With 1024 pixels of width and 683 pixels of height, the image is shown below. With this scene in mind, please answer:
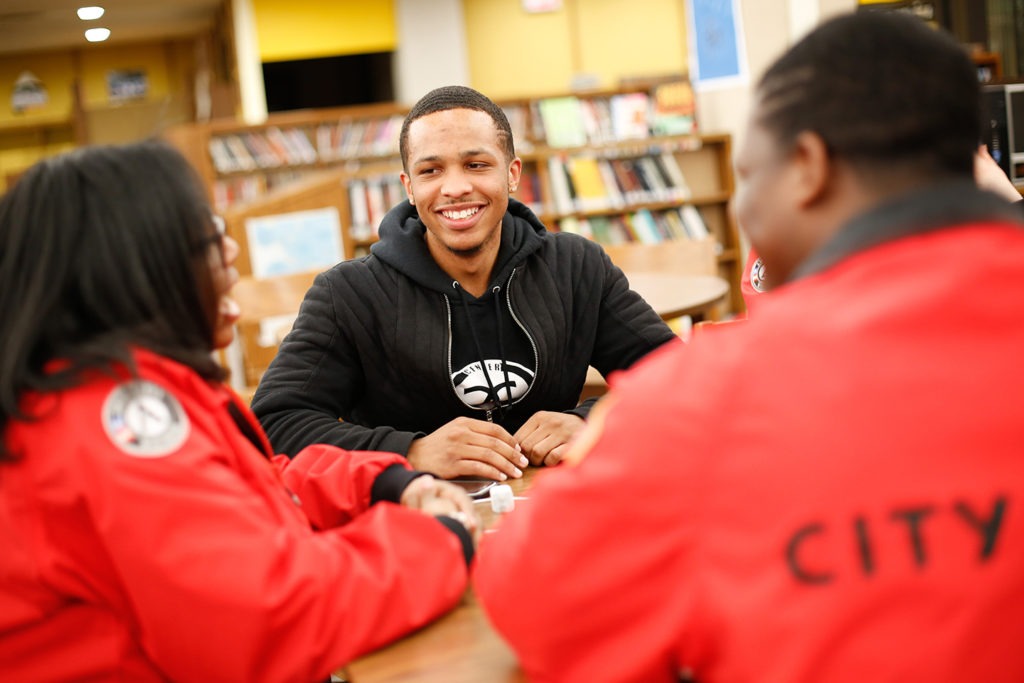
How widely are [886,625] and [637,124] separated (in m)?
7.38

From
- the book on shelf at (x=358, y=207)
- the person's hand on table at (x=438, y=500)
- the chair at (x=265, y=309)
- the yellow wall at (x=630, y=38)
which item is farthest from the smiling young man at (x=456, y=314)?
the yellow wall at (x=630, y=38)

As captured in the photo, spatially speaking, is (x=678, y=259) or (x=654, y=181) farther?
(x=654, y=181)

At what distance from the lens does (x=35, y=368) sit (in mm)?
1013

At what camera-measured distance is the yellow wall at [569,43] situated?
33.1 feet

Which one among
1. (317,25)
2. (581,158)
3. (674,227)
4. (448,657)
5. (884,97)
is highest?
(317,25)

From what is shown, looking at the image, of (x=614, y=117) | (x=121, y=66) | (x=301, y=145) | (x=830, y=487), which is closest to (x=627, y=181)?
(x=614, y=117)

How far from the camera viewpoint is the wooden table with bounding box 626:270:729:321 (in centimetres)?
312

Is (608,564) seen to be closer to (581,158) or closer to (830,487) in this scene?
(830,487)

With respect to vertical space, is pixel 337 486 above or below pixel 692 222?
below

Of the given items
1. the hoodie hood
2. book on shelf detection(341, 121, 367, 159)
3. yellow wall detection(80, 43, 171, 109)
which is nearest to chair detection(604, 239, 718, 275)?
the hoodie hood

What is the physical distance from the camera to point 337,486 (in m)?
1.39

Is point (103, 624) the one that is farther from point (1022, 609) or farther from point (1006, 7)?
point (1006, 7)

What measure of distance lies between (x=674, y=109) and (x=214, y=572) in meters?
7.31

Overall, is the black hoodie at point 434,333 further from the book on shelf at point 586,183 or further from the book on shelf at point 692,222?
the book on shelf at point 692,222
